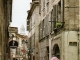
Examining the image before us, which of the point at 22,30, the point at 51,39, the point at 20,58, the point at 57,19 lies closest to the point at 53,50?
the point at 51,39

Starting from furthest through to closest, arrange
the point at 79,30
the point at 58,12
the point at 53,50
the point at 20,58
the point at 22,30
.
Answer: the point at 22,30
the point at 20,58
the point at 53,50
the point at 58,12
the point at 79,30

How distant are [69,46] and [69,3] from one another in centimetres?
279

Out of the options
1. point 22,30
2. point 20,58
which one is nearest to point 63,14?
point 20,58

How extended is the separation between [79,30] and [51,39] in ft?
19.7

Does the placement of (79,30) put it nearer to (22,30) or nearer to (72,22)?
(72,22)

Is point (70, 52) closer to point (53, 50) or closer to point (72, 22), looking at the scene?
point (72, 22)

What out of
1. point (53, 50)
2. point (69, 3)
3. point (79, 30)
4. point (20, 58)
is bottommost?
point (20, 58)

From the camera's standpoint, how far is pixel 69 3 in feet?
63.9

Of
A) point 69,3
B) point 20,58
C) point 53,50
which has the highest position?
Result: point 69,3

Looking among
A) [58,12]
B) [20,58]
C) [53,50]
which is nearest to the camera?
[58,12]

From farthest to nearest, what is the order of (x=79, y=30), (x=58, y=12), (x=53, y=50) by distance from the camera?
1. (x=53, y=50)
2. (x=58, y=12)
3. (x=79, y=30)

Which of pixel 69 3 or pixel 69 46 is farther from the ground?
pixel 69 3

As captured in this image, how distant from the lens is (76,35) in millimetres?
19234

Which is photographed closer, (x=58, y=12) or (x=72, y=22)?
(x=72, y=22)
